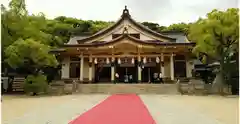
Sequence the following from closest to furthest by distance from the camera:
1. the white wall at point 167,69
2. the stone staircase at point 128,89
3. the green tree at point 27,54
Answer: the green tree at point 27,54 < the stone staircase at point 128,89 < the white wall at point 167,69

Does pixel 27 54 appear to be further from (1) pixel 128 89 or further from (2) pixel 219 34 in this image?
(2) pixel 219 34

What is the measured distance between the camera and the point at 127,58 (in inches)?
1034

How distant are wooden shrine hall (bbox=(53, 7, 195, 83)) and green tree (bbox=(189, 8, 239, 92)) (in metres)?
5.75

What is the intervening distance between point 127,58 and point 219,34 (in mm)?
10143

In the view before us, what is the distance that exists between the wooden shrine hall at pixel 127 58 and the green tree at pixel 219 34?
5.75 m

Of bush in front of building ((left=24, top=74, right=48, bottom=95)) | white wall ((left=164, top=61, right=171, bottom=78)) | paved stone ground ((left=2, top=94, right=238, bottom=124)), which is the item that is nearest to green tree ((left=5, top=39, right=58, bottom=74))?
bush in front of building ((left=24, top=74, right=48, bottom=95))

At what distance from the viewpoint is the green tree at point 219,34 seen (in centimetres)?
1744

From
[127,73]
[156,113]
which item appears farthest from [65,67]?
[156,113]

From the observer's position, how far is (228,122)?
7.08 metres

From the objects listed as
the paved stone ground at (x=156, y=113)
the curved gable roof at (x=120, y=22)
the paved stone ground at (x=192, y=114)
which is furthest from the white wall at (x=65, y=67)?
the paved stone ground at (x=192, y=114)

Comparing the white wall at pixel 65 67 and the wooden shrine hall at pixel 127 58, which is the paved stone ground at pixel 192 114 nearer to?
the wooden shrine hall at pixel 127 58

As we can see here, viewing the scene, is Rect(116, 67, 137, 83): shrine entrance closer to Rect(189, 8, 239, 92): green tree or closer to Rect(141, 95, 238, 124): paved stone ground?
Rect(189, 8, 239, 92): green tree

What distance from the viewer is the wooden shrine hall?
25.3m

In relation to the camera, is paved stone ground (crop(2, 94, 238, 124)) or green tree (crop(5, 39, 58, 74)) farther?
green tree (crop(5, 39, 58, 74))
